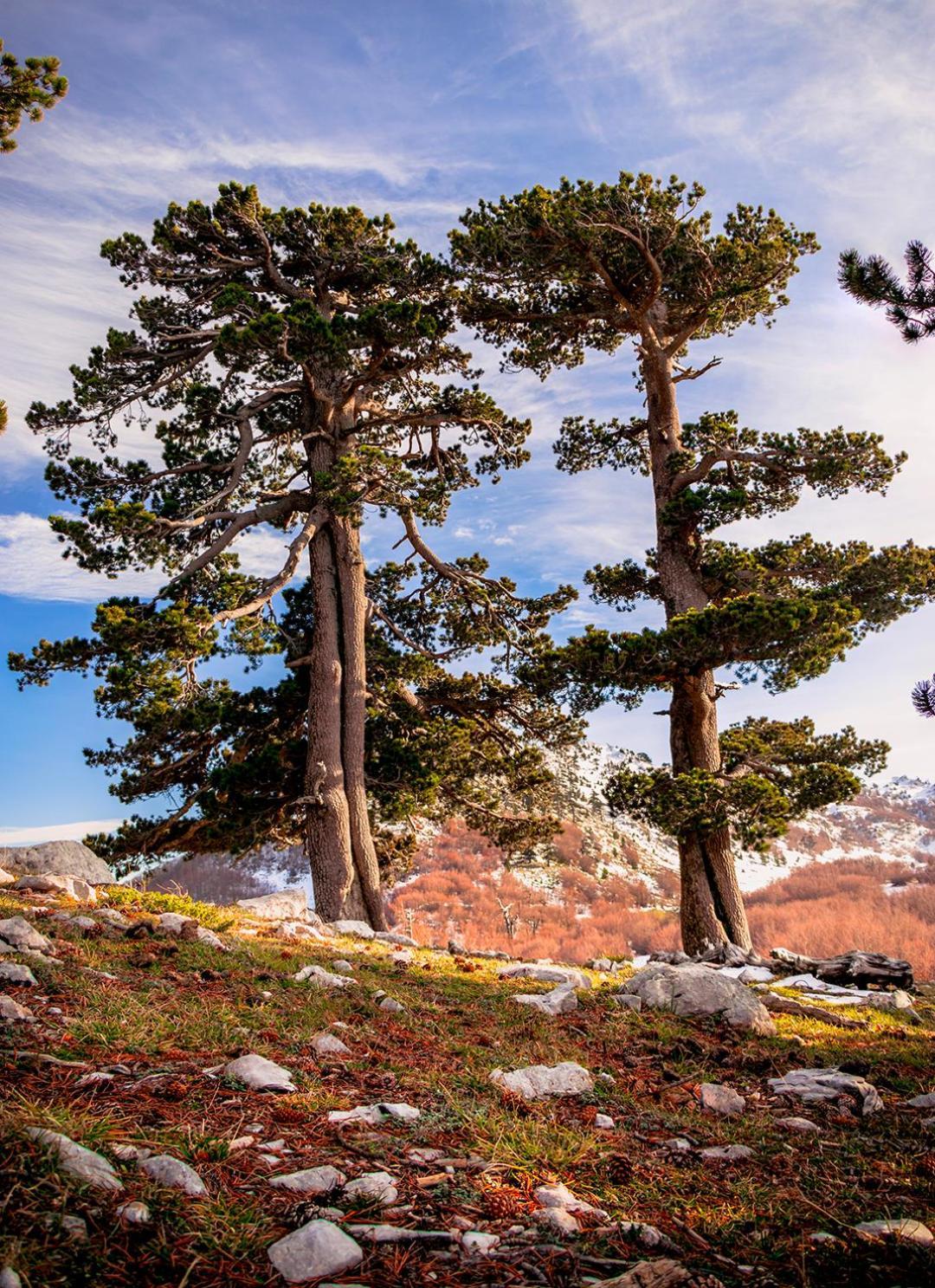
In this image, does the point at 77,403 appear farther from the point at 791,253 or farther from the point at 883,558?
the point at 883,558

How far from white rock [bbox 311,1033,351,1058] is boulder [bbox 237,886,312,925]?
6.99m

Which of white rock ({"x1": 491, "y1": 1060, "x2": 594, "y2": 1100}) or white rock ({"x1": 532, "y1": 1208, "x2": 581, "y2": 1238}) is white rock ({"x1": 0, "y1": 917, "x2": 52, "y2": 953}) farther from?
white rock ({"x1": 532, "y1": 1208, "x2": 581, "y2": 1238})

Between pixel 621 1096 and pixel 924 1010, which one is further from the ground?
pixel 621 1096

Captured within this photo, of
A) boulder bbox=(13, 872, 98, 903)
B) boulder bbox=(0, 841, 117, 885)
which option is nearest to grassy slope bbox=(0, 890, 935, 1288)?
boulder bbox=(13, 872, 98, 903)

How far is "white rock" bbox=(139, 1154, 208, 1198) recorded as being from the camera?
8.36 ft

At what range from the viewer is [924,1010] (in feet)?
32.0

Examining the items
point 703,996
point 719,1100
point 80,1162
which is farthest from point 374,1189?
point 703,996

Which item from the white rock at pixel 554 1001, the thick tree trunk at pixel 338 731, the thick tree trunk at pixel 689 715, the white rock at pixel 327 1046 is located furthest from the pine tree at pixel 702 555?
the white rock at pixel 327 1046

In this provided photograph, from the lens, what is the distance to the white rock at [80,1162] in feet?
8.04

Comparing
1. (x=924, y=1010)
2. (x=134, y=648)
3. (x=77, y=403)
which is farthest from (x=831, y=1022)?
(x=77, y=403)

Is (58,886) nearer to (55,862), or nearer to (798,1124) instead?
(55,862)

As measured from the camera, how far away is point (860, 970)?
1160cm

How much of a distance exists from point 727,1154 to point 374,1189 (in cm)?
201

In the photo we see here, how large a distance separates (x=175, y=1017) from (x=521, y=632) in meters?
15.0
